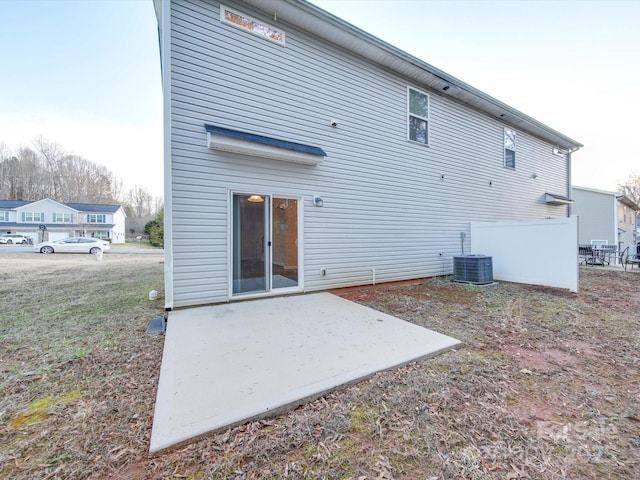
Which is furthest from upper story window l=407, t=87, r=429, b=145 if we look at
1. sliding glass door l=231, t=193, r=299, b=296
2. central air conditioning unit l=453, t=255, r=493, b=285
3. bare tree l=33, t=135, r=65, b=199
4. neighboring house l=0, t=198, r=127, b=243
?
bare tree l=33, t=135, r=65, b=199

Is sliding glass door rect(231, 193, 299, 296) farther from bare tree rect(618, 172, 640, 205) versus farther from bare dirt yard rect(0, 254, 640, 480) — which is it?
bare tree rect(618, 172, 640, 205)

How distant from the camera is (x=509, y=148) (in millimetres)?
10539

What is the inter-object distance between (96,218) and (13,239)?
7.64 m

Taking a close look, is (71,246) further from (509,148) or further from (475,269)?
(509,148)

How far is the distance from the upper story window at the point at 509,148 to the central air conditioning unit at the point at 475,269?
5161 millimetres

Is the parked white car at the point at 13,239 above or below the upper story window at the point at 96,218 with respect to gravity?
below

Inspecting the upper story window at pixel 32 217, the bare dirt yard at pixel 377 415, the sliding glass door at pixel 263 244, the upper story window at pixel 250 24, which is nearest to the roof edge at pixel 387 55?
the upper story window at pixel 250 24

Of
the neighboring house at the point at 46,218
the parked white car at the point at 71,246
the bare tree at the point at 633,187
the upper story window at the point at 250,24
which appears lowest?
the parked white car at the point at 71,246

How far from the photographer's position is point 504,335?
3855 millimetres

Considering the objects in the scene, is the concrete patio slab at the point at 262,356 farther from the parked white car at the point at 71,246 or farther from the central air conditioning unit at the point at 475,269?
the parked white car at the point at 71,246

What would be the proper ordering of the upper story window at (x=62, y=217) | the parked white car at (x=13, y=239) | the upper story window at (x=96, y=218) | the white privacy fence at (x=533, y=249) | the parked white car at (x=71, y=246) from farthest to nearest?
the upper story window at (x=96, y=218), the upper story window at (x=62, y=217), the parked white car at (x=13, y=239), the parked white car at (x=71, y=246), the white privacy fence at (x=533, y=249)

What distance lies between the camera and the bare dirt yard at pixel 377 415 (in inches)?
63.5

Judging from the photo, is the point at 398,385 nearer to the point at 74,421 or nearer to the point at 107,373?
the point at 74,421

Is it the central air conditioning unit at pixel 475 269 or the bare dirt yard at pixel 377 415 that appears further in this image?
the central air conditioning unit at pixel 475 269
